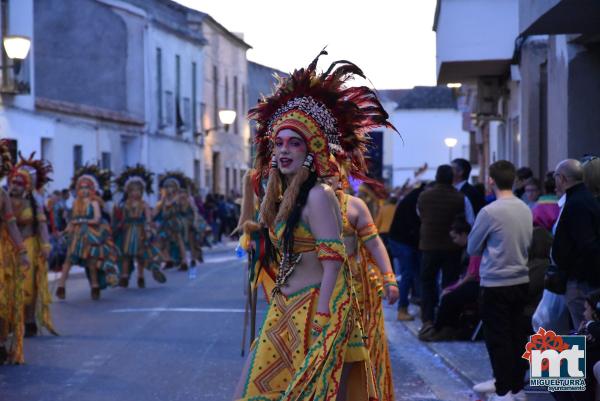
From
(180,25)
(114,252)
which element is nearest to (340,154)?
(114,252)

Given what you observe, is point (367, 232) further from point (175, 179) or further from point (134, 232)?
point (175, 179)

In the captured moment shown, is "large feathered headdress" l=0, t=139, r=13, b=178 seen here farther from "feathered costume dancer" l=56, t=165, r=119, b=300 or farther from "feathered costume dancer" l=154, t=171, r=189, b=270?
"feathered costume dancer" l=154, t=171, r=189, b=270

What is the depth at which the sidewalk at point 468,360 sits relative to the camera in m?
10.4

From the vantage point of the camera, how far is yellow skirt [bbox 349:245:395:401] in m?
8.80

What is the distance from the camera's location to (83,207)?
19.3 metres

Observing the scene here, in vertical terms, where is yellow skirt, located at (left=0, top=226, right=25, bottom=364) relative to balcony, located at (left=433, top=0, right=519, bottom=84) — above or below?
below

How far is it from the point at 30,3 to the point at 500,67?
15.3 meters

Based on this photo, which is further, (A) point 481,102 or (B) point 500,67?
(A) point 481,102

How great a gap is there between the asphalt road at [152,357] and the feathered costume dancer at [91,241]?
0.49 metres

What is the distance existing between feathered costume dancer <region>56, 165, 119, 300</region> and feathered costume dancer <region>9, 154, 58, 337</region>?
4.80m

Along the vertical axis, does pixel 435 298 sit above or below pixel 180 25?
below

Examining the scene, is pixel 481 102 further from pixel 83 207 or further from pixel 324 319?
pixel 324 319

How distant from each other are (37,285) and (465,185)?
5022 millimetres

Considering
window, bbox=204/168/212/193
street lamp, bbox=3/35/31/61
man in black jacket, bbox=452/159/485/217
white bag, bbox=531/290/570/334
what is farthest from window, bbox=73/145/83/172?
white bag, bbox=531/290/570/334
